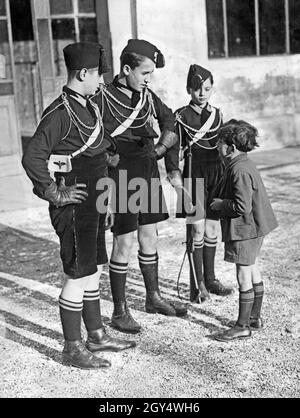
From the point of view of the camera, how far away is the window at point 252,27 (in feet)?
37.9

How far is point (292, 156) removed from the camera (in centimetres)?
1156

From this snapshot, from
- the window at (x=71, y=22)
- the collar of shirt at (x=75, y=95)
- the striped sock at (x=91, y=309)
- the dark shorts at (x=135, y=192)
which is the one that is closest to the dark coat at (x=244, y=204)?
the dark shorts at (x=135, y=192)

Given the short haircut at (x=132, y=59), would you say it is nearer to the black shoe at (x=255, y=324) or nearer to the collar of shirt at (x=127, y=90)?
the collar of shirt at (x=127, y=90)

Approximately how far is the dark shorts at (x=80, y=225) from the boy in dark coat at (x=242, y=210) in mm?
854

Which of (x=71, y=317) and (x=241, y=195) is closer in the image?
(x=71, y=317)

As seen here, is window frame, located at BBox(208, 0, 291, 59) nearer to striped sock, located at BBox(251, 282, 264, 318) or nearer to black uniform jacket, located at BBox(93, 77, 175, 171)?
black uniform jacket, located at BBox(93, 77, 175, 171)

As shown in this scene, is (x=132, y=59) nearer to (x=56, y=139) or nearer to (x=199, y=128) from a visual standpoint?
(x=199, y=128)

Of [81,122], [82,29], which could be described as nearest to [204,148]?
[81,122]

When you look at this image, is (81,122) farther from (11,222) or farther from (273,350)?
(11,222)

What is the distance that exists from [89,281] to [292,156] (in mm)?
7845

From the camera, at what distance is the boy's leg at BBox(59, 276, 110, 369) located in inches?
163

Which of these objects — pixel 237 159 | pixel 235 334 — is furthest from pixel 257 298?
pixel 237 159

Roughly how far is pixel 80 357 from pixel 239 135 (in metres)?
1.70

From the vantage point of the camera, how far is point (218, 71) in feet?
38.1
